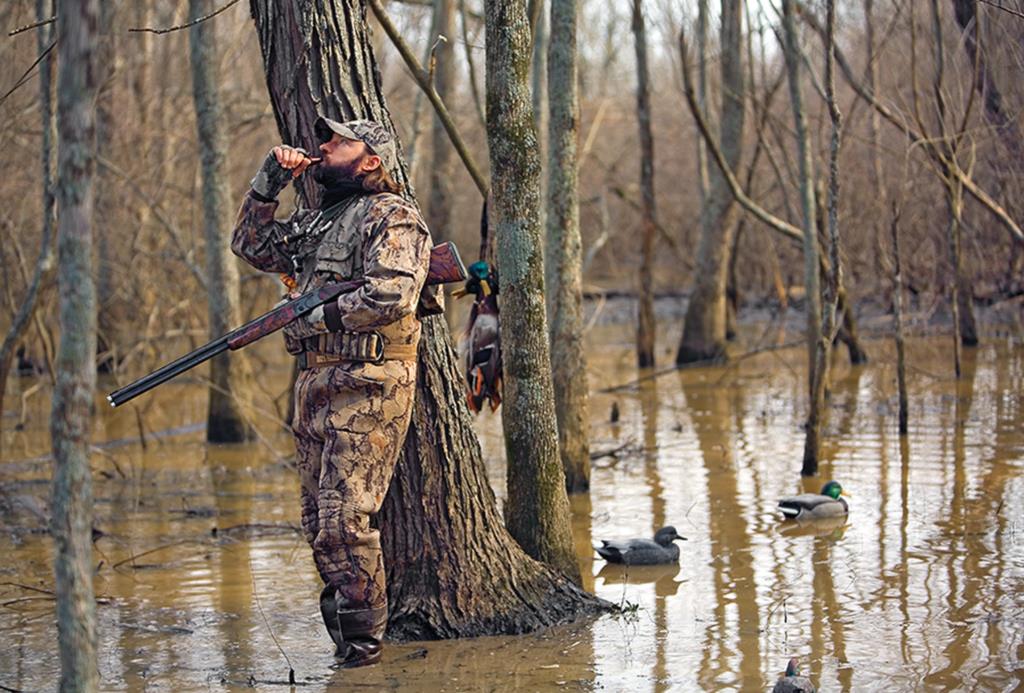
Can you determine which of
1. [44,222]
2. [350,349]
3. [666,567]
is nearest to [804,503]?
[666,567]

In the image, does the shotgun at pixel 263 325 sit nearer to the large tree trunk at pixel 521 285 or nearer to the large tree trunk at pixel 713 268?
the large tree trunk at pixel 521 285

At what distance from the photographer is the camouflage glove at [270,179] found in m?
6.13

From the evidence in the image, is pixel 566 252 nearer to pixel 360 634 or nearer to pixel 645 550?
pixel 645 550

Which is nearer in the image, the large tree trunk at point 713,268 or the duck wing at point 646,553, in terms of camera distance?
the duck wing at point 646,553

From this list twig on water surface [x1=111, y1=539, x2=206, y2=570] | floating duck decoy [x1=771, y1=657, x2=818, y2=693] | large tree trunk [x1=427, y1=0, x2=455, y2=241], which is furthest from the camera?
large tree trunk [x1=427, y1=0, x2=455, y2=241]

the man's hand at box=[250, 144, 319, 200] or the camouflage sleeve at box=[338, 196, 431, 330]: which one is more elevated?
the man's hand at box=[250, 144, 319, 200]

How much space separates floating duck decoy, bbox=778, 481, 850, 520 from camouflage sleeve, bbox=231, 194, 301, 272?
384 centimetres

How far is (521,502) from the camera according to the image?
22.5 feet

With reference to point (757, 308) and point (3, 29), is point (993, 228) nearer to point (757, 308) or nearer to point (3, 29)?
point (757, 308)

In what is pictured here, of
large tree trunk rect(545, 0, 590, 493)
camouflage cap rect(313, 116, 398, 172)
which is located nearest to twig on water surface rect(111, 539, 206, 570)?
large tree trunk rect(545, 0, 590, 493)

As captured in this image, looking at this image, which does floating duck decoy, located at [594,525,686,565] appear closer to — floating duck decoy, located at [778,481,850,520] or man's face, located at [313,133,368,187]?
floating duck decoy, located at [778,481,850,520]

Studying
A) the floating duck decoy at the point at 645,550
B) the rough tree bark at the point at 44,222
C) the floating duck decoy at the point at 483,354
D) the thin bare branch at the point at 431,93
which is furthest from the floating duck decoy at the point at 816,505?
the rough tree bark at the point at 44,222

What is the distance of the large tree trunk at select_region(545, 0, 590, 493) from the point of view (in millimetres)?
9430

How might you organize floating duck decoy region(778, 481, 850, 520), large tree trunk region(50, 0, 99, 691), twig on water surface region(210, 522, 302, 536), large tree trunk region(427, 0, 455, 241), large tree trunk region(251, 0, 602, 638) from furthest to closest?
large tree trunk region(427, 0, 455, 241)
twig on water surface region(210, 522, 302, 536)
floating duck decoy region(778, 481, 850, 520)
large tree trunk region(251, 0, 602, 638)
large tree trunk region(50, 0, 99, 691)
